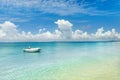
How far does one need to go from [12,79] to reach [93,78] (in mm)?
4406

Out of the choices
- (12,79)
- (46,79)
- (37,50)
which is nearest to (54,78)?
(46,79)

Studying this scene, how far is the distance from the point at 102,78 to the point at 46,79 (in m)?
2.99

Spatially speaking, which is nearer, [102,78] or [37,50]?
[102,78]

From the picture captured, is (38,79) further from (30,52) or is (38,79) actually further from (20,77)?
(30,52)

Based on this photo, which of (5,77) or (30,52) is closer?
(5,77)

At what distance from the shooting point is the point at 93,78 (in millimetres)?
12734

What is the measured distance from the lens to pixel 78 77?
13.1 metres

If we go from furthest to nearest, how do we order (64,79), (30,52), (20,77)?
(30,52)
(20,77)
(64,79)

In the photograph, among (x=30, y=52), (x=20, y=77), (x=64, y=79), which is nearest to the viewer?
(x=64, y=79)

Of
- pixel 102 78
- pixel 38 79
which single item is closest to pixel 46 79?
pixel 38 79

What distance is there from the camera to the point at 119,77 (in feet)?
42.4

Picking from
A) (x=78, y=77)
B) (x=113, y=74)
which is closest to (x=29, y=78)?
(x=78, y=77)

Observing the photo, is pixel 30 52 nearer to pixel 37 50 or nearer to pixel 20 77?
pixel 37 50

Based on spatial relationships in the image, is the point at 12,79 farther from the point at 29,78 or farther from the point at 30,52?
the point at 30,52
